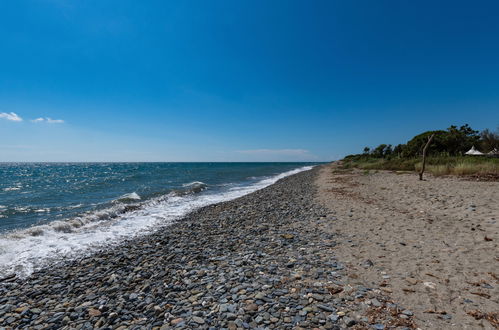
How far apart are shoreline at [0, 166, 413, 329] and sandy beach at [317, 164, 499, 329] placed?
20.4 inches

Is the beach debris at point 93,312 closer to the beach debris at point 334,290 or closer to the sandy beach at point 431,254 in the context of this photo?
the beach debris at point 334,290

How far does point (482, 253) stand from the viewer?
527 centimetres

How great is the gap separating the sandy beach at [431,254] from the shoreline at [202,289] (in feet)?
1.70

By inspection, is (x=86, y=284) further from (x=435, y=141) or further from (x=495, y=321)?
(x=435, y=141)

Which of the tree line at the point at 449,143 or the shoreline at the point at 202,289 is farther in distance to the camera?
the tree line at the point at 449,143

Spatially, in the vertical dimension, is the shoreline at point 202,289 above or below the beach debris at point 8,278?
above

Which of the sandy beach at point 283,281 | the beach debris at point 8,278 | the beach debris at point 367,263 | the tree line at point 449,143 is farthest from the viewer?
the tree line at point 449,143

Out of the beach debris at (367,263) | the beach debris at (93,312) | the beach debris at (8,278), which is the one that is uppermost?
the beach debris at (367,263)

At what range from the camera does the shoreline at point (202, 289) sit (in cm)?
349

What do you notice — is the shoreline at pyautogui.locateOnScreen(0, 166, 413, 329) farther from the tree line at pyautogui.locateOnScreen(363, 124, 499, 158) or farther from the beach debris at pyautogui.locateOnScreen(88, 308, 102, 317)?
the tree line at pyautogui.locateOnScreen(363, 124, 499, 158)

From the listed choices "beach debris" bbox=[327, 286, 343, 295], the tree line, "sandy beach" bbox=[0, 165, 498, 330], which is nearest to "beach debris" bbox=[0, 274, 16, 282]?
"sandy beach" bbox=[0, 165, 498, 330]

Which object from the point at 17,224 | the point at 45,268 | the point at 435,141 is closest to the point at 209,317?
the point at 45,268

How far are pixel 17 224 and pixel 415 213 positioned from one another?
1958cm

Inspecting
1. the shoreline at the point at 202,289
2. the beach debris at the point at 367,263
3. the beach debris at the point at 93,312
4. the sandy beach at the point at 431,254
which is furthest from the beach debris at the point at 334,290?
the beach debris at the point at 93,312
